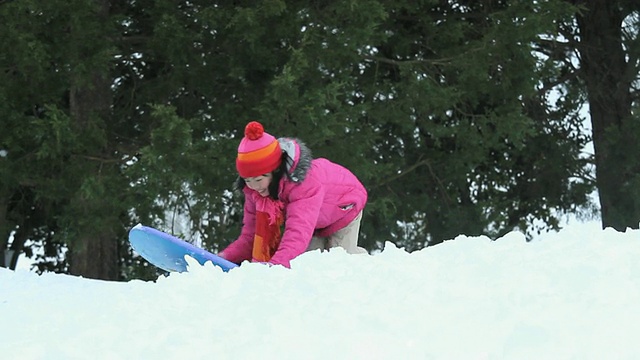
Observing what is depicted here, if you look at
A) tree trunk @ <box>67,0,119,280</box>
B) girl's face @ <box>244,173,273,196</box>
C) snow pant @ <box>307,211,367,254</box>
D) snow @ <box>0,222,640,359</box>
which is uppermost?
tree trunk @ <box>67,0,119,280</box>

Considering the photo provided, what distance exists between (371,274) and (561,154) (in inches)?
307

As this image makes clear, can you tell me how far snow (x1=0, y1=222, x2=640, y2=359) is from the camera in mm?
2904

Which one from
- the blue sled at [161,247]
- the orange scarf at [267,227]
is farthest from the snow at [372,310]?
the orange scarf at [267,227]

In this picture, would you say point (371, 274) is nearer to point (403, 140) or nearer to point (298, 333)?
point (298, 333)

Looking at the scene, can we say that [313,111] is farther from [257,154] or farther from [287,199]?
[257,154]

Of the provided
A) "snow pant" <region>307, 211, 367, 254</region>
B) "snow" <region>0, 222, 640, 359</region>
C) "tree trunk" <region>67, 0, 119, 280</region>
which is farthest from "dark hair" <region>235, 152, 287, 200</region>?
"tree trunk" <region>67, 0, 119, 280</region>

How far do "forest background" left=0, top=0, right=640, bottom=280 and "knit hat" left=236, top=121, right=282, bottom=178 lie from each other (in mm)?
2895

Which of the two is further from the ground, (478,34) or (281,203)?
(478,34)

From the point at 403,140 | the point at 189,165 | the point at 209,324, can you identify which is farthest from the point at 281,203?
the point at 403,140

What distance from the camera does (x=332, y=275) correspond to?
11.8 feet

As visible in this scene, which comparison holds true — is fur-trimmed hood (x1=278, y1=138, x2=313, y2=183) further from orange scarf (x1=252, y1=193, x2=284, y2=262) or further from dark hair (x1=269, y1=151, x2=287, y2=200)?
orange scarf (x1=252, y1=193, x2=284, y2=262)

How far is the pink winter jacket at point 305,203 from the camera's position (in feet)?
15.2

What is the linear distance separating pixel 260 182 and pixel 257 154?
169 millimetres

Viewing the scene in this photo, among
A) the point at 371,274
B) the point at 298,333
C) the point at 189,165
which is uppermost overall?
the point at 189,165
